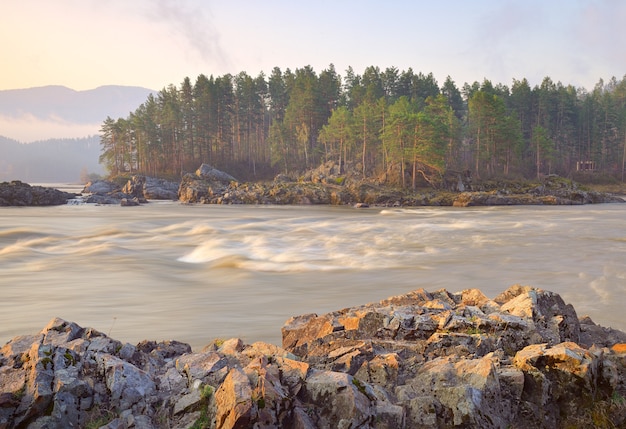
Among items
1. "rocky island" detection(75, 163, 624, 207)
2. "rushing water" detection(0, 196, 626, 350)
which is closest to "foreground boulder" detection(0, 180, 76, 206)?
"rocky island" detection(75, 163, 624, 207)

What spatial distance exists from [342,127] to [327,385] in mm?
67985

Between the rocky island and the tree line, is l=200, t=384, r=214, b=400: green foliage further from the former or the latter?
the tree line

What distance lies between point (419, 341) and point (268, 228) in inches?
932

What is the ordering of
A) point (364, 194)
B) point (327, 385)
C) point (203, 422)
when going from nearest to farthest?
point (203, 422) → point (327, 385) → point (364, 194)

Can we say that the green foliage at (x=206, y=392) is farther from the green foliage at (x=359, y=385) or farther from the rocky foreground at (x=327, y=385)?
the green foliage at (x=359, y=385)

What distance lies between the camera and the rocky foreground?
4.18 metres

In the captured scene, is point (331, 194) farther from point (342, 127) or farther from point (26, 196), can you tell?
point (26, 196)

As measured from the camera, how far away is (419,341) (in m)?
5.94

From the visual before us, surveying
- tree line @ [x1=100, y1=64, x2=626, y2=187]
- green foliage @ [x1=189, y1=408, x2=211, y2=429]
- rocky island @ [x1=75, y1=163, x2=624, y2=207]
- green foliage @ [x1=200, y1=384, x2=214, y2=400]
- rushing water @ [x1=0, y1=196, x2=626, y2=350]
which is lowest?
rushing water @ [x1=0, y1=196, x2=626, y2=350]

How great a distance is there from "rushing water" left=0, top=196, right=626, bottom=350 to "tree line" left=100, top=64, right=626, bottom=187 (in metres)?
45.0

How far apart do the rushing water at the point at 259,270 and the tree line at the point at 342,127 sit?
4501 cm

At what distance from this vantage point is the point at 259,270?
1573cm

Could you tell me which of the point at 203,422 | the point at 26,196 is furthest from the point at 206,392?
the point at 26,196

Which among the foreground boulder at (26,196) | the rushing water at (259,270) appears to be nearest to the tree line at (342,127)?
the foreground boulder at (26,196)
